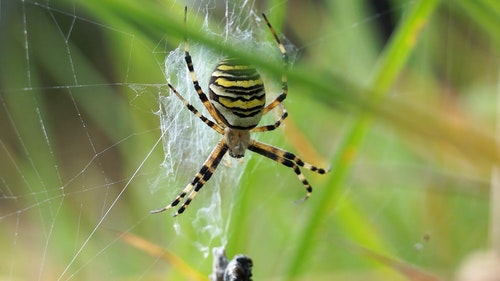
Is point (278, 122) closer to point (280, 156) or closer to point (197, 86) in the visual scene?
point (280, 156)

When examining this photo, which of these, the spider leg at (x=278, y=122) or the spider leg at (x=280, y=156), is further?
the spider leg at (x=280, y=156)

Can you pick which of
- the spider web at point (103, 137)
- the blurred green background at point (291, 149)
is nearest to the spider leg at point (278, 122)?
the blurred green background at point (291, 149)

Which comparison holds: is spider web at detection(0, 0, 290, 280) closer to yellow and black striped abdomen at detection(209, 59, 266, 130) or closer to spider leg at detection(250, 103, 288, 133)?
yellow and black striped abdomen at detection(209, 59, 266, 130)

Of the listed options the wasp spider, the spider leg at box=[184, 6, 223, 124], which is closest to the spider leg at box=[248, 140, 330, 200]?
the wasp spider

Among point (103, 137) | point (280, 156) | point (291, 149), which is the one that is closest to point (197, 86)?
point (280, 156)

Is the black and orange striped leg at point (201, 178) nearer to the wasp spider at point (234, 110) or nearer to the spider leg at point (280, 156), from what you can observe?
the wasp spider at point (234, 110)
